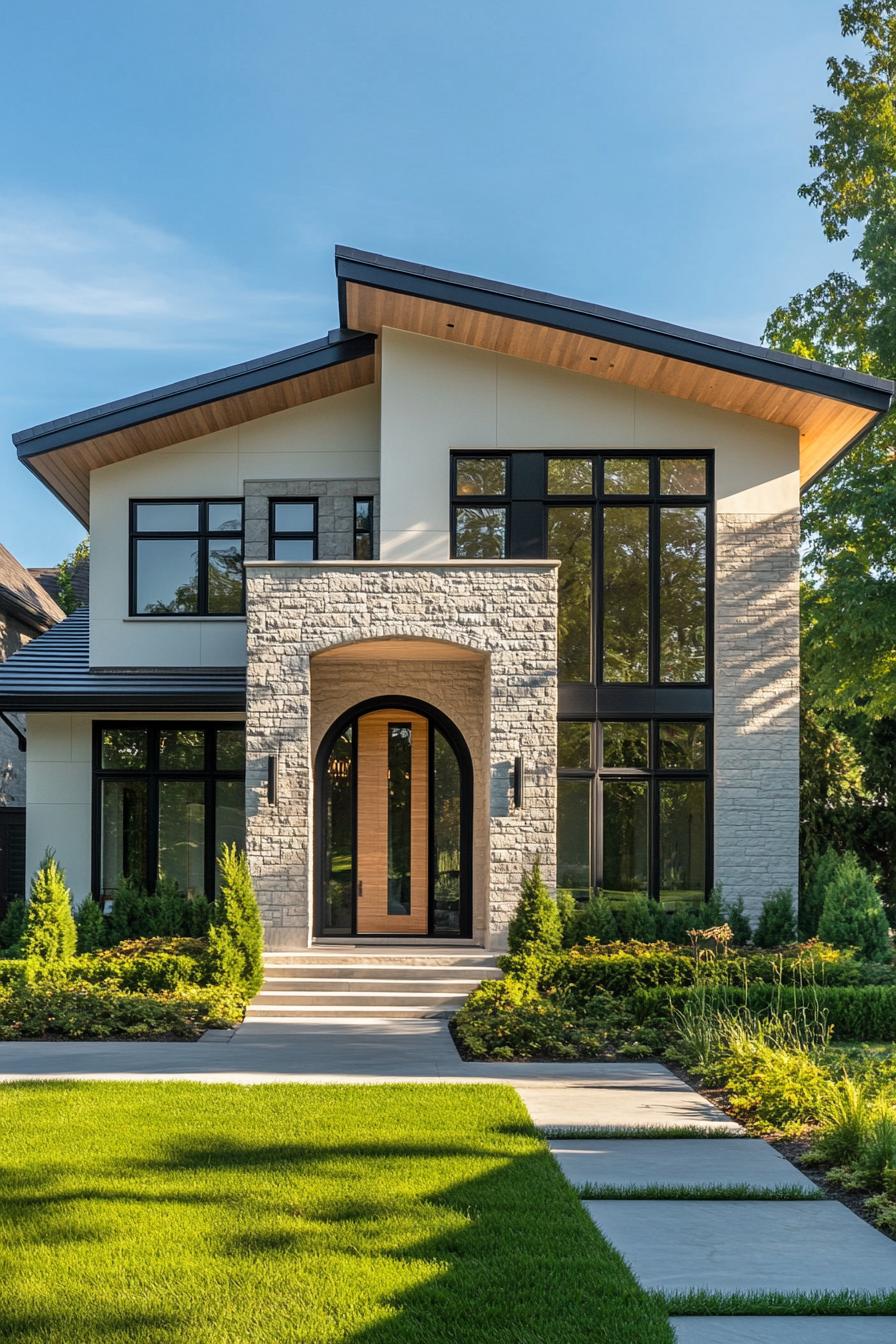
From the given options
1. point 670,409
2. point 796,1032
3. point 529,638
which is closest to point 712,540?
point 670,409

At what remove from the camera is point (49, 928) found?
1316 centimetres

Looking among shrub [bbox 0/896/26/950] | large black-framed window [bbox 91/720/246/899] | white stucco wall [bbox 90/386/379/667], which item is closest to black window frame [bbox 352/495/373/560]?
white stucco wall [bbox 90/386/379/667]

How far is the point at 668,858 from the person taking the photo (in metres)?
14.7

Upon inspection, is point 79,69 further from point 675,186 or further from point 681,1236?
point 681,1236

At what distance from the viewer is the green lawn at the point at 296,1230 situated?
4598 millimetres

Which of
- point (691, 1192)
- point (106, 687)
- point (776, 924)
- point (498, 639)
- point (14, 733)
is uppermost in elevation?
point (498, 639)

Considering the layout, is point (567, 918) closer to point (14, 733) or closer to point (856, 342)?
point (14, 733)

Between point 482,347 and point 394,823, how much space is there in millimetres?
6208

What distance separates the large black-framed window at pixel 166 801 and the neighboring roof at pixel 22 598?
7986mm

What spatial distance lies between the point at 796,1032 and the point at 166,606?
10115 mm

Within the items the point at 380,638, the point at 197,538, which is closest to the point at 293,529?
the point at 197,538

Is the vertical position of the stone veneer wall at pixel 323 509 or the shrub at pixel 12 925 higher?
the stone veneer wall at pixel 323 509

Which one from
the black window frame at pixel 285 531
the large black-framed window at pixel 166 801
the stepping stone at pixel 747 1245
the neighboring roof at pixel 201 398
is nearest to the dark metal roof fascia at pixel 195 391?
the neighboring roof at pixel 201 398

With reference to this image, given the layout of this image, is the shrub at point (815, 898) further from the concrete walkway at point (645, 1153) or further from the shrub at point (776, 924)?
the concrete walkway at point (645, 1153)
